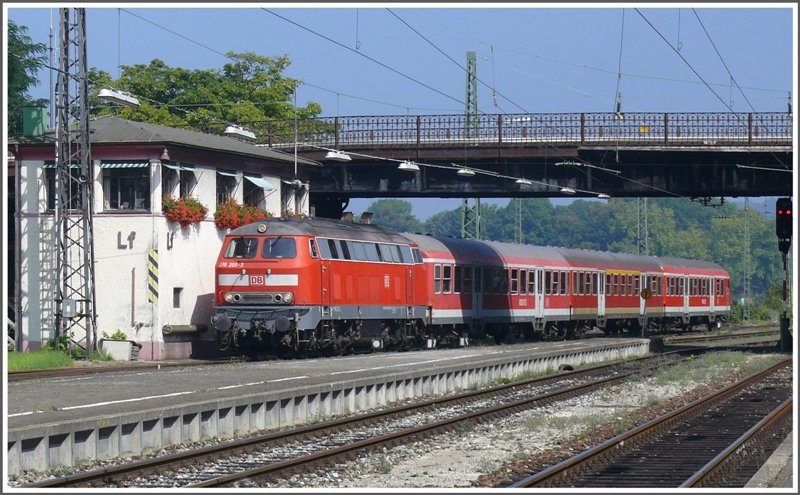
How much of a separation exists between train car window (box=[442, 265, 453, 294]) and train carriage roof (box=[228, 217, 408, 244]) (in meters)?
4.09

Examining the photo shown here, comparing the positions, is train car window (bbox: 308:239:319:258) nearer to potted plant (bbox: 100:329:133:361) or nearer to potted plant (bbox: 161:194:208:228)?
potted plant (bbox: 161:194:208:228)

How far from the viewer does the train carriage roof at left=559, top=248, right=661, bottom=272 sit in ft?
170

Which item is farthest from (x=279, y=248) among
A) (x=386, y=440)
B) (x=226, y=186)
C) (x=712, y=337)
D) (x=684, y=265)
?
(x=684, y=265)

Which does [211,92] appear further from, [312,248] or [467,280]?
[312,248]

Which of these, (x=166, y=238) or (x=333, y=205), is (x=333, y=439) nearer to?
(x=166, y=238)

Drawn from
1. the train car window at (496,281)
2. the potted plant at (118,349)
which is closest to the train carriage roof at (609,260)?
the train car window at (496,281)

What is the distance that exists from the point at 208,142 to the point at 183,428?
22314mm

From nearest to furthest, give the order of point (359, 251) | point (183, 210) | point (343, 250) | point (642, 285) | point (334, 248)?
point (334, 248), point (343, 250), point (359, 251), point (183, 210), point (642, 285)

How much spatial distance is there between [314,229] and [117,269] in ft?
18.7

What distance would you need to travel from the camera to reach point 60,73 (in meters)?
31.6

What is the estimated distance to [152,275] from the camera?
35.4m

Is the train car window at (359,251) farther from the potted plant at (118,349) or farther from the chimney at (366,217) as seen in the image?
the potted plant at (118,349)

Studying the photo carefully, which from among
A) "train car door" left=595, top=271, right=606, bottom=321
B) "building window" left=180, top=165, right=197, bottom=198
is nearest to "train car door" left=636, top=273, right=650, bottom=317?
"train car door" left=595, top=271, right=606, bottom=321

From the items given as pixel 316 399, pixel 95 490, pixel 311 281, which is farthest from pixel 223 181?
pixel 95 490
